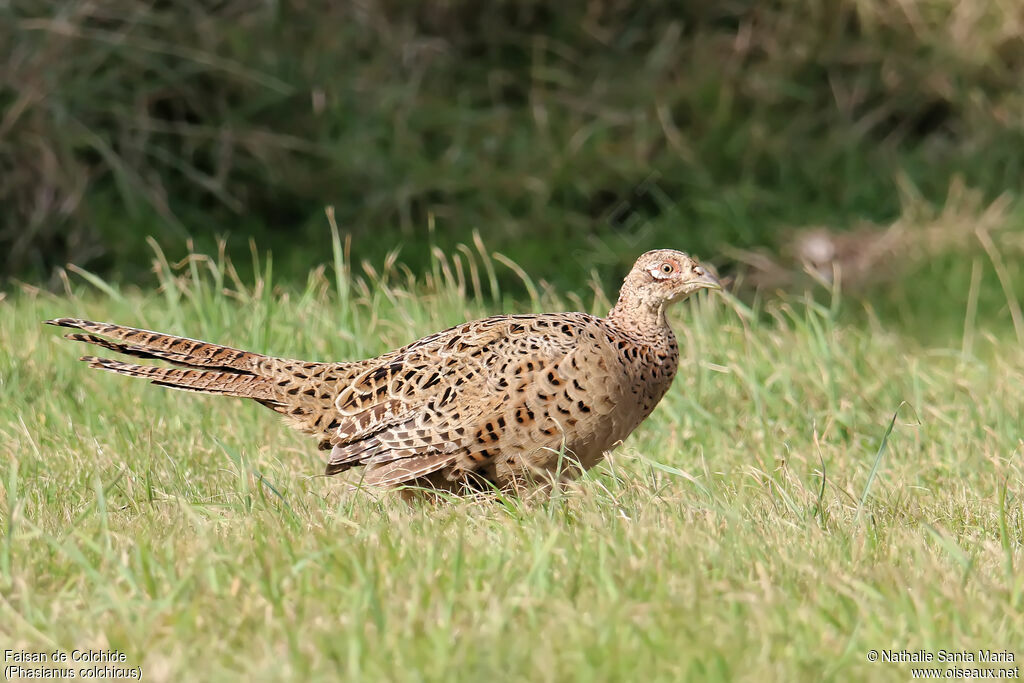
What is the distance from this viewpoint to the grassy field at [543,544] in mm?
3105

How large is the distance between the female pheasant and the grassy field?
6.0 inches

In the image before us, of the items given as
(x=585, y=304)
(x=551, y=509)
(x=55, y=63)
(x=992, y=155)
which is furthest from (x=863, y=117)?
(x=551, y=509)

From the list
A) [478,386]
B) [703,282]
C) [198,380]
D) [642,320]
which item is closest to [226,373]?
[198,380]

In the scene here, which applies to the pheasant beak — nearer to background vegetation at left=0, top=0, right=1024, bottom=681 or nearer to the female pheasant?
the female pheasant

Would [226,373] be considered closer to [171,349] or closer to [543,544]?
[171,349]

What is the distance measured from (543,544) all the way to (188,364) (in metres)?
1.72

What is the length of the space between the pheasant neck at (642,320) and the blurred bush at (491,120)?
3989 mm

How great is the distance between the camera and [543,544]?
3598 millimetres

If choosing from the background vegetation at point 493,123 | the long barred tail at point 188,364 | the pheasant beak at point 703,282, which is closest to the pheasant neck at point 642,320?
the pheasant beak at point 703,282

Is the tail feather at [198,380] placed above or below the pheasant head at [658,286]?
below

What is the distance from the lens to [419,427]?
14.6 feet

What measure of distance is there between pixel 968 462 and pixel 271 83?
5979 millimetres

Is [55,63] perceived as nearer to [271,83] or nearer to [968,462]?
[271,83]

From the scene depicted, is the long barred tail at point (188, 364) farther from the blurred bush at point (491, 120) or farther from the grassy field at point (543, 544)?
the blurred bush at point (491, 120)
